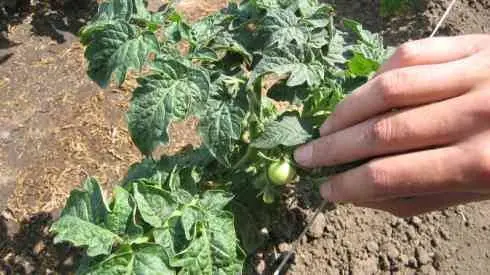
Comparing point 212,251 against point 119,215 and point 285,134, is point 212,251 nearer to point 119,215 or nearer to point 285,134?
point 119,215

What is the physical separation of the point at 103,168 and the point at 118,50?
1328 mm

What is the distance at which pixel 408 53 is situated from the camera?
152cm

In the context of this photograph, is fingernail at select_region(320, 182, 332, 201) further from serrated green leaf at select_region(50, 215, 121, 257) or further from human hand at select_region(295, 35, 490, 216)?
serrated green leaf at select_region(50, 215, 121, 257)

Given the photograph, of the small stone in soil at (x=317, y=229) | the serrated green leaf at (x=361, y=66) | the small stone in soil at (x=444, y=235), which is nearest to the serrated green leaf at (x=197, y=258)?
A: the serrated green leaf at (x=361, y=66)

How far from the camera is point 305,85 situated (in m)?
2.00

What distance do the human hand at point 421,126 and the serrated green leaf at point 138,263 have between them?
514mm

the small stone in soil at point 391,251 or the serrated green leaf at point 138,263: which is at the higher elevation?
the serrated green leaf at point 138,263

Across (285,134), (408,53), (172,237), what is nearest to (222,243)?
(172,237)

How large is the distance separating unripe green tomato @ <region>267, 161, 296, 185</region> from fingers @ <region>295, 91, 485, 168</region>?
11.2 inches

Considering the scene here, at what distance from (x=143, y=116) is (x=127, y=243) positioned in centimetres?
37

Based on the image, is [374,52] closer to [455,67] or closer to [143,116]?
[455,67]

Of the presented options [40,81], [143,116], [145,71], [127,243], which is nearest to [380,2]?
[145,71]

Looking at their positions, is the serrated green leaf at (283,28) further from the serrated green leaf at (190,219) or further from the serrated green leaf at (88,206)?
the serrated green leaf at (88,206)

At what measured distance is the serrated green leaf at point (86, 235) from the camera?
1.60 m
